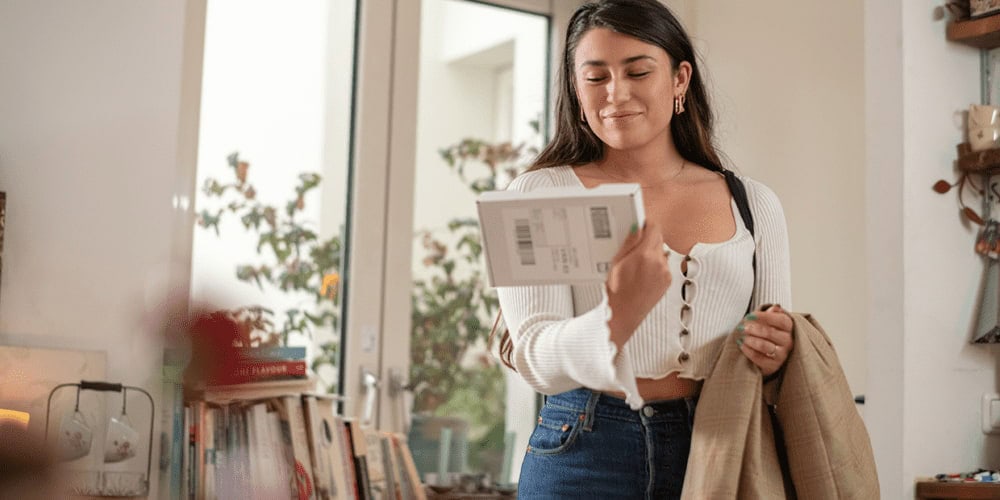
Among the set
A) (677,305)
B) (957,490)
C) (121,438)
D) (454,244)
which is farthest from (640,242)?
(454,244)

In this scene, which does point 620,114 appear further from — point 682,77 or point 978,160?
point 978,160

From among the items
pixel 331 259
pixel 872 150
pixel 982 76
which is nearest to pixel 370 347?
pixel 331 259

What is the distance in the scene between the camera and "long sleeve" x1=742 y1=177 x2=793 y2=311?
3.66ft

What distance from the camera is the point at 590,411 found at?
3.48 feet

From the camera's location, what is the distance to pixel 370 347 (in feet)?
9.61

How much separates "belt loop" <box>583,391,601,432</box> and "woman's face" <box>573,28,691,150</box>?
26 cm

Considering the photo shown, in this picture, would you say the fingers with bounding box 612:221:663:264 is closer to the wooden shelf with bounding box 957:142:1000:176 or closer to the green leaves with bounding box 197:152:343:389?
the wooden shelf with bounding box 957:142:1000:176

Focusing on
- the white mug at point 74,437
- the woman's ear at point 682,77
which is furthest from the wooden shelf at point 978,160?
the white mug at point 74,437

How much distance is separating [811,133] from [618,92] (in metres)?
1.89

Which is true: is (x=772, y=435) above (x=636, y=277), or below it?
below

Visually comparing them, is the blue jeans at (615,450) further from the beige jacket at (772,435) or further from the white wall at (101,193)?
the white wall at (101,193)

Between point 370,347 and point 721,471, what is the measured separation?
203cm

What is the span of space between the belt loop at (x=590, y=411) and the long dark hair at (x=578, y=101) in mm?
93

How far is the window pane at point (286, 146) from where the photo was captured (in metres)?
2.70
